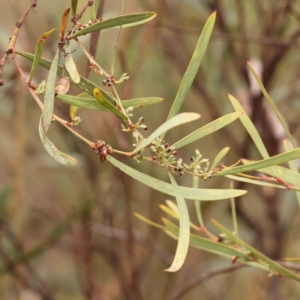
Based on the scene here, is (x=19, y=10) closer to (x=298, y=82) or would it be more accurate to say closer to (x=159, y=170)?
(x=159, y=170)

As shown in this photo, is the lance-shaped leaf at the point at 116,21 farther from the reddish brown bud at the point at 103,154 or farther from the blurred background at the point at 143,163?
the blurred background at the point at 143,163

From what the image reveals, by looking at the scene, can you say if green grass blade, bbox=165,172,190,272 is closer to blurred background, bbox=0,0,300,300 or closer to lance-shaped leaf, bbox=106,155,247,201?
lance-shaped leaf, bbox=106,155,247,201

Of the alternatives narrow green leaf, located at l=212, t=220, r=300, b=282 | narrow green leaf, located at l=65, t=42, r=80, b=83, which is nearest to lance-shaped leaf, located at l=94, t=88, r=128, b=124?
narrow green leaf, located at l=65, t=42, r=80, b=83

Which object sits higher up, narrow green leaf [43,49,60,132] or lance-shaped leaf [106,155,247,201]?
narrow green leaf [43,49,60,132]

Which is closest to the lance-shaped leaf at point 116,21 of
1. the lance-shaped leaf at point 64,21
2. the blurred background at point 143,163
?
the lance-shaped leaf at point 64,21

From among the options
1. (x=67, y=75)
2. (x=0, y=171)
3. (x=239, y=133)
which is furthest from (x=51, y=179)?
(x=67, y=75)

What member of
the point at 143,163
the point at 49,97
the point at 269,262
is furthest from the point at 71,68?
the point at 143,163

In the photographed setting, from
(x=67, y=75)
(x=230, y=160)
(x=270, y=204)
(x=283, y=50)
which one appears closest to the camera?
(x=67, y=75)

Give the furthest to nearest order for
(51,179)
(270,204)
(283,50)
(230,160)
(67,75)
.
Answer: (51,179), (230,160), (270,204), (283,50), (67,75)
